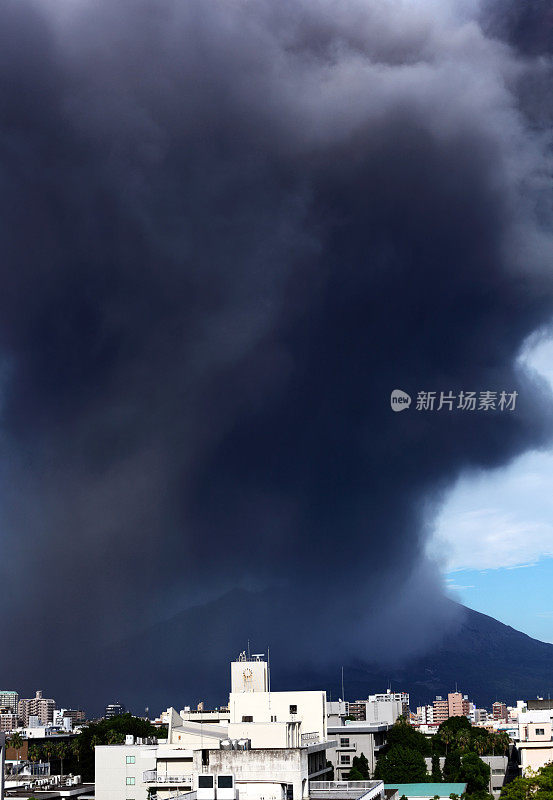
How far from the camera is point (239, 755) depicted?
7381cm

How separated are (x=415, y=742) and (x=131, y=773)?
6373 cm

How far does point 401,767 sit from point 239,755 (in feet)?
249

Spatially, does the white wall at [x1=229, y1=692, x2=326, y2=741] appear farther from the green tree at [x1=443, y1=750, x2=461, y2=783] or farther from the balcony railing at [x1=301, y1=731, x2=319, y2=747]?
the green tree at [x1=443, y1=750, x2=461, y2=783]

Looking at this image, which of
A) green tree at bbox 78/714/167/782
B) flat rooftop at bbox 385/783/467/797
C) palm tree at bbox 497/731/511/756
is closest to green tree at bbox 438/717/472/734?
palm tree at bbox 497/731/511/756

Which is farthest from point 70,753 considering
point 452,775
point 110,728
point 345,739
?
point 452,775

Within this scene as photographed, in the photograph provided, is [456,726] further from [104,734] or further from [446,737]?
[104,734]

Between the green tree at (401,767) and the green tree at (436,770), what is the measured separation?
1.55m

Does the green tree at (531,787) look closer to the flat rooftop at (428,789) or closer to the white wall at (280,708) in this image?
the flat rooftop at (428,789)

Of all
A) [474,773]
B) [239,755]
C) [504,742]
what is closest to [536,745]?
[474,773]

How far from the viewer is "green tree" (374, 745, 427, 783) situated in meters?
140

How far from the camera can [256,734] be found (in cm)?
9494

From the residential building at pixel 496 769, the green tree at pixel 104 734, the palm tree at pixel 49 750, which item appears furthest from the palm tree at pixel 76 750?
the residential building at pixel 496 769

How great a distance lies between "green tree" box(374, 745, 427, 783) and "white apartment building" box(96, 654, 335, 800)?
754 inches

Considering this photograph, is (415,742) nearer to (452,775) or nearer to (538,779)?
(452,775)
